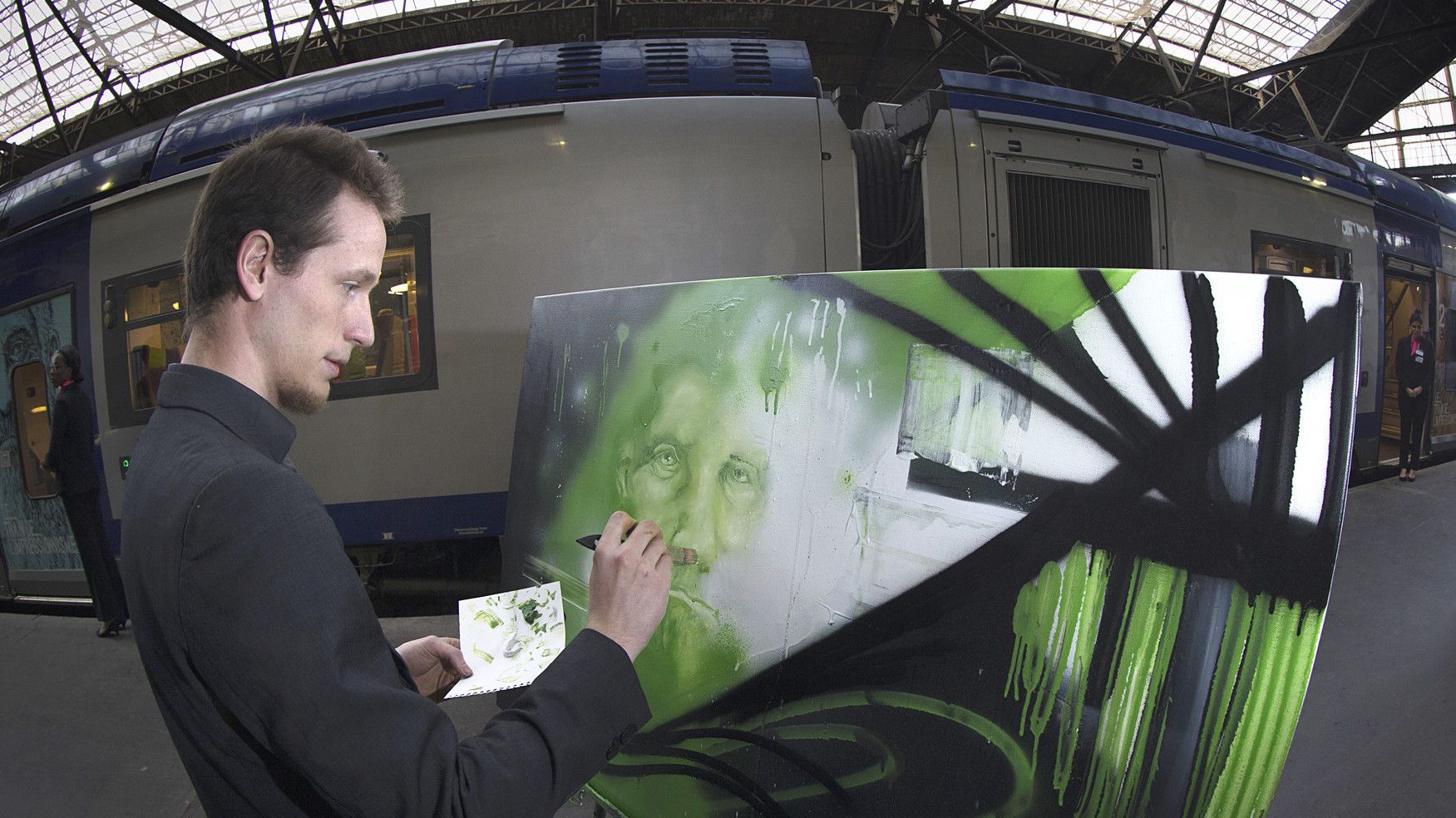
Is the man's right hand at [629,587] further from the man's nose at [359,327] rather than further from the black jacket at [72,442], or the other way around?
the black jacket at [72,442]

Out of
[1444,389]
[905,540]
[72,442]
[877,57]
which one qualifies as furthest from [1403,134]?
[72,442]

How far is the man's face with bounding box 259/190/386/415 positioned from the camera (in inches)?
35.1

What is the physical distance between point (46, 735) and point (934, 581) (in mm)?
3495

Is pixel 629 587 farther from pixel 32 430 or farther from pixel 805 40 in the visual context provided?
pixel 805 40

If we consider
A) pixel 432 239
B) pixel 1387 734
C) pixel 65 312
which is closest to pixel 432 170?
A: pixel 432 239

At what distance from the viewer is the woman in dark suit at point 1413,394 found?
4.61 metres

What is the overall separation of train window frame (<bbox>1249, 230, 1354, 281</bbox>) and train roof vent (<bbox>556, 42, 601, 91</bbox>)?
3.79 m

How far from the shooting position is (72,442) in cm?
388

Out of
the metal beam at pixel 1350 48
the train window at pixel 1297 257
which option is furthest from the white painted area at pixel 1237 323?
the metal beam at pixel 1350 48

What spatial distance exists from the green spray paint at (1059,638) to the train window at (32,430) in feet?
20.3

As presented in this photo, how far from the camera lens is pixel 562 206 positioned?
3.59 metres

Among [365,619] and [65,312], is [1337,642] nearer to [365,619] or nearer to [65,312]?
[365,619]

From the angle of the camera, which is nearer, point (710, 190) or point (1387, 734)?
point (1387, 734)

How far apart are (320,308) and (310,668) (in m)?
0.44
